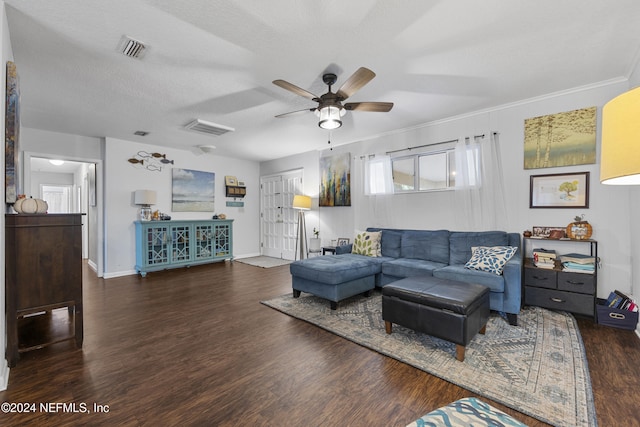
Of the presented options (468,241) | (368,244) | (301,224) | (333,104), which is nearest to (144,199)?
(301,224)

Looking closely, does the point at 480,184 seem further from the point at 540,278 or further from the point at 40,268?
the point at 40,268

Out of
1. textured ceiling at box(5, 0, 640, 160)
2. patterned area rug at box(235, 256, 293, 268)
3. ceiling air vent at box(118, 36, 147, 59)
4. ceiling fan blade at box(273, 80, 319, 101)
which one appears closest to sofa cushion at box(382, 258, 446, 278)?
textured ceiling at box(5, 0, 640, 160)

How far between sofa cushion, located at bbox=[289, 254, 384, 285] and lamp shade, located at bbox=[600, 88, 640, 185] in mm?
2509

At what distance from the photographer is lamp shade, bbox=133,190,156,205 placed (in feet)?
16.6

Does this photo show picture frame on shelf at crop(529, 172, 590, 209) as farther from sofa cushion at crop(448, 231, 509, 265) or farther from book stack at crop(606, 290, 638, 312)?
book stack at crop(606, 290, 638, 312)

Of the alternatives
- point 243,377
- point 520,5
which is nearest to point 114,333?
point 243,377

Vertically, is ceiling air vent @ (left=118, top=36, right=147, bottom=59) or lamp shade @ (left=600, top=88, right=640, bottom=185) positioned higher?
ceiling air vent @ (left=118, top=36, right=147, bottom=59)

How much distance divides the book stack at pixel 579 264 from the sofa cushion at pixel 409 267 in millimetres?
1194

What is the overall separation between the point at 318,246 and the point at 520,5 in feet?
14.6

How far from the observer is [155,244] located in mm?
5180

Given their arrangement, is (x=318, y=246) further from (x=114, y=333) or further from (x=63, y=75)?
(x=63, y=75)

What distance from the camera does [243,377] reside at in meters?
1.92

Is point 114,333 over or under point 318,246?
under

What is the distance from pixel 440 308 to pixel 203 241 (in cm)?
497
